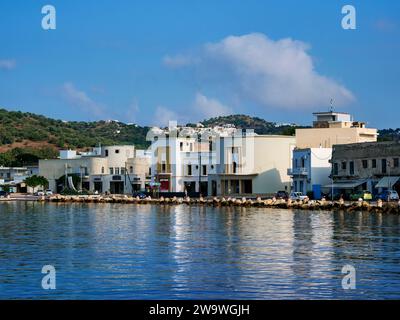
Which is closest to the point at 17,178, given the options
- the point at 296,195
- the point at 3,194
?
the point at 3,194

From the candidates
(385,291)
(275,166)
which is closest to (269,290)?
(385,291)

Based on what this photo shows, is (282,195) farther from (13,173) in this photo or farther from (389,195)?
(13,173)

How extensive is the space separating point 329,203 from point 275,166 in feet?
84.3

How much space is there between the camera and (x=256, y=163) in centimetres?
9575

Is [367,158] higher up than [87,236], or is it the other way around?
[367,158]

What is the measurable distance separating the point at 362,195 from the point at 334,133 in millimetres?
21753

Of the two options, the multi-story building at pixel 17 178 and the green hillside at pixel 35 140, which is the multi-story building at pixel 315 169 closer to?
the multi-story building at pixel 17 178

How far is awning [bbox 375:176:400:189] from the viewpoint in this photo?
70.2 meters

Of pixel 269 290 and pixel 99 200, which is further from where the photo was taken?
pixel 99 200

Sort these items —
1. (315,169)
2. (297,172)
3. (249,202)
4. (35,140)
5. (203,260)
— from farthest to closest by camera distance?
(35,140) < (297,172) < (315,169) < (249,202) < (203,260)

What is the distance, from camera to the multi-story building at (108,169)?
114000mm

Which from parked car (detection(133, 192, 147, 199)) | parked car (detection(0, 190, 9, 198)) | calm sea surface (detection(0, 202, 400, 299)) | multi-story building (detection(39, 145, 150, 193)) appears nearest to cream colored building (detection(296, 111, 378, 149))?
parked car (detection(133, 192, 147, 199))

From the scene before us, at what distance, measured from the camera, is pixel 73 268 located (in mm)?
27906

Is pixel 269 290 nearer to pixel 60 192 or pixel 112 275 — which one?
pixel 112 275
